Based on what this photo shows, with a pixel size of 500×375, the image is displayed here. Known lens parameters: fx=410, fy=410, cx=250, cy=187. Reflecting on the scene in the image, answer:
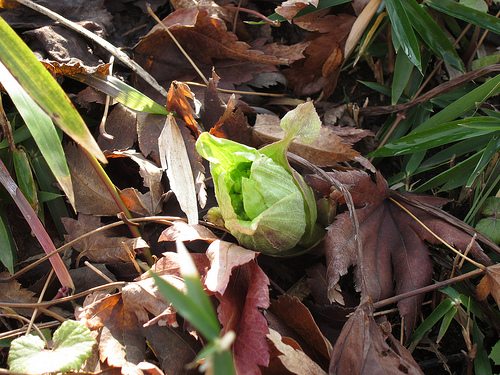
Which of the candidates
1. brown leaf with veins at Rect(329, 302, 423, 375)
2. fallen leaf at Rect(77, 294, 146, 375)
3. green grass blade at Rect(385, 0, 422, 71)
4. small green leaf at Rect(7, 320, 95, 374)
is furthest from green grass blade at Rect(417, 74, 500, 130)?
small green leaf at Rect(7, 320, 95, 374)

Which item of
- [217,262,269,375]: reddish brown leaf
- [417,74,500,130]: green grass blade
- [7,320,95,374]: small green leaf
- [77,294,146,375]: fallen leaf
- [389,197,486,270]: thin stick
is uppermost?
[417,74,500,130]: green grass blade

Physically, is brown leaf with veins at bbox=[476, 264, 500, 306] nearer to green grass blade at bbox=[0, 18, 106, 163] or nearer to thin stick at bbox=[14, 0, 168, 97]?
green grass blade at bbox=[0, 18, 106, 163]

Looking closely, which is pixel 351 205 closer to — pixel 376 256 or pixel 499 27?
pixel 376 256

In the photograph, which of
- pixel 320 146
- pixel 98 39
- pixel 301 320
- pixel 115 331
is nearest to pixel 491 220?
pixel 320 146

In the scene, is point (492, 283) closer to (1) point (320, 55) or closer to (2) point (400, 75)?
(2) point (400, 75)

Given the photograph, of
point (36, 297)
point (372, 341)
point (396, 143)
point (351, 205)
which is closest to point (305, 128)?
point (351, 205)

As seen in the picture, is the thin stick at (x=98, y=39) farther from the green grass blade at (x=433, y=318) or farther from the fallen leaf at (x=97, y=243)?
the green grass blade at (x=433, y=318)
